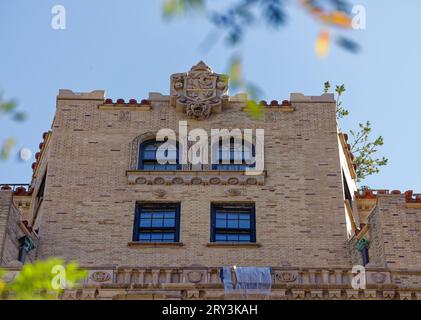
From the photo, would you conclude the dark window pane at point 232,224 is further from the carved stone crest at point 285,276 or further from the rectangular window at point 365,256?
the carved stone crest at point 285,276

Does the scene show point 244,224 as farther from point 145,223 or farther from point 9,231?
point 9,231

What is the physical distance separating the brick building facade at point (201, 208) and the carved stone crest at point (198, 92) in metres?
0.04

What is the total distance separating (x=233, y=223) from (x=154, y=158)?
11.2ft

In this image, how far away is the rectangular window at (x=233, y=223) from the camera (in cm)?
2661

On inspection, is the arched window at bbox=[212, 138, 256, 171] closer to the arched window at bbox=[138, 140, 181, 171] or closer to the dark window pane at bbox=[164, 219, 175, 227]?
the arched window at bbox=[138, 140, 181, 171]

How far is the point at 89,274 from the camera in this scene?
22.7 meters

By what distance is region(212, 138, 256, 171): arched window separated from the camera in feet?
94.0

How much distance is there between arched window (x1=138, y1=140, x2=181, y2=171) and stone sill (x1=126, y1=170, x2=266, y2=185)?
1.86 feet

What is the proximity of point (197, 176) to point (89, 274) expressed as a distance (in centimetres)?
628

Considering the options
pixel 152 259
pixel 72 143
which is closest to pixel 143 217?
pixel 152 259

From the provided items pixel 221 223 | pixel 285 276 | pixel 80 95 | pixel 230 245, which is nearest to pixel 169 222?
pixel 221 223

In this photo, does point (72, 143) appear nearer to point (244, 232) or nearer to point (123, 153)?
point (123, 153)
